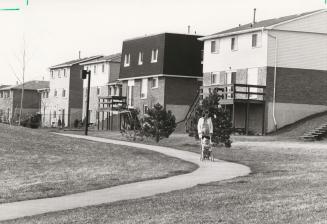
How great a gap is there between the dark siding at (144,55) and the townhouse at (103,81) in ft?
18.1

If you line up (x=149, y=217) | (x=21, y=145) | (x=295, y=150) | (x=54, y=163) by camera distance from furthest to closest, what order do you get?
(x=295, y=150), (x=21, y=145), (x=54, y=163), (x=149, y=217)

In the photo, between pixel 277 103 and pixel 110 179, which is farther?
pixel 277 103

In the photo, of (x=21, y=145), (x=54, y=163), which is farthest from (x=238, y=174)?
(x=21, y=145)

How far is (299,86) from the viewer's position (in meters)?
50.0

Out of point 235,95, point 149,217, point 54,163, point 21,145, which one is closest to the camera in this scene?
point 149,217

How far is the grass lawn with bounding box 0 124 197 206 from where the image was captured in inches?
715

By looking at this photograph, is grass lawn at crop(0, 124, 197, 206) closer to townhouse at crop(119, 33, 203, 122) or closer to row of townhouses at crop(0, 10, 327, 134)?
row of townhouses at crop(0, 10, 327, 134)

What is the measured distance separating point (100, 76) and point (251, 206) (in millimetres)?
63624

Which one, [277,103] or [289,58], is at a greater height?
[289,58]

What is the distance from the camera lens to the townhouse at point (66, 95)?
8150 centimetres

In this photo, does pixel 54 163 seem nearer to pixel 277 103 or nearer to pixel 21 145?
pixel 21 145

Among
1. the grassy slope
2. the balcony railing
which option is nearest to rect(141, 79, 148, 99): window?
the balcony railing

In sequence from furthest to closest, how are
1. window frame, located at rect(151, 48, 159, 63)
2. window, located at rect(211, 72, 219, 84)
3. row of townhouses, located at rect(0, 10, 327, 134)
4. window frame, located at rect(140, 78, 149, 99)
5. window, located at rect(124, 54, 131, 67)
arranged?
window, located at rect(124, 54, 131, 67) < window frame, located at rect(140, 78, 149, 99) < window frame, located at rect(151, 48, 159, 63) < window, located at rect(211, 72, 219, 84) < row of townhouses, located at rect(0, 10, 327, 134)

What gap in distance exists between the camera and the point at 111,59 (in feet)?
241
